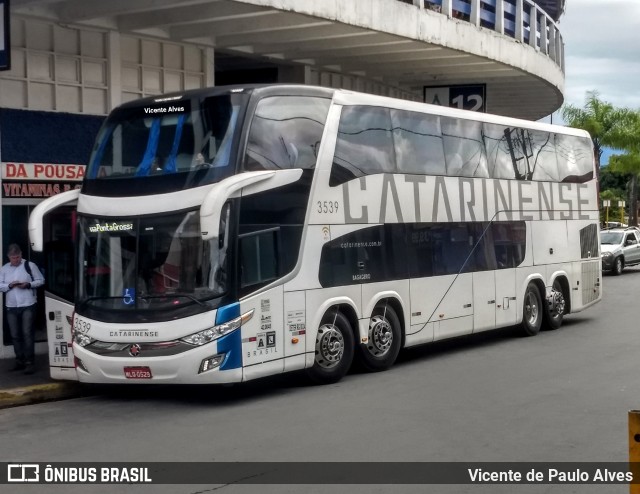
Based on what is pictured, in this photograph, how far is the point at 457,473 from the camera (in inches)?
321

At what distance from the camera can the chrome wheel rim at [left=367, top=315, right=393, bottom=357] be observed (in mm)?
14227

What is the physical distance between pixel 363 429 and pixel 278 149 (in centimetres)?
→ 408

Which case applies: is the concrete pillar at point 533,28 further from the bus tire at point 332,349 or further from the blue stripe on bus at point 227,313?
the blue stripe on bus at point 227,313

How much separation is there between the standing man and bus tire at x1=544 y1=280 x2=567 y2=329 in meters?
9.90

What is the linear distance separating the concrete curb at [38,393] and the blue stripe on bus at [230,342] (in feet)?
8.58

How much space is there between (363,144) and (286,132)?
171 centimetres

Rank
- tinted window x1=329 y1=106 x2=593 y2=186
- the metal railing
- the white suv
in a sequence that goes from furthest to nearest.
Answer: the white suv → the metal railing → tinted window x1=329 y1=106 x2=593 y2=186

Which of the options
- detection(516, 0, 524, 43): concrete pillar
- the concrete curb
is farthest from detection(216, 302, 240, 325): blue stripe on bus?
detection(516, 0, 524, 43): concrete pillar

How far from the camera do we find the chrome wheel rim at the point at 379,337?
1423 cm

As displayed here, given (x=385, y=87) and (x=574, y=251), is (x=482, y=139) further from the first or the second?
(x=385, y=87)

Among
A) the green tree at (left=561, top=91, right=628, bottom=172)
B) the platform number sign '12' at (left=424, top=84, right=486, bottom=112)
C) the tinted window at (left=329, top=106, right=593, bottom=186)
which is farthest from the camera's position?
the green tree at (left=561, top=91, right=628, bottom=172)

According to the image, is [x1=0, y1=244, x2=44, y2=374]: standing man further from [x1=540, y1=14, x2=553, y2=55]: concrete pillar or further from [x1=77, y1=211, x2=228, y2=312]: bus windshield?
[x1=540, y1=14, x2=553, y2=55]: concrete pillar

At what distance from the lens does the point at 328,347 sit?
13.3 meters

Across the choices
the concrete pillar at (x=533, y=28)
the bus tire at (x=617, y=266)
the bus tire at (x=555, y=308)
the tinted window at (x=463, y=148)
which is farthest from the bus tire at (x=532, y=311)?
the bus tire at (x=617, y=266)
